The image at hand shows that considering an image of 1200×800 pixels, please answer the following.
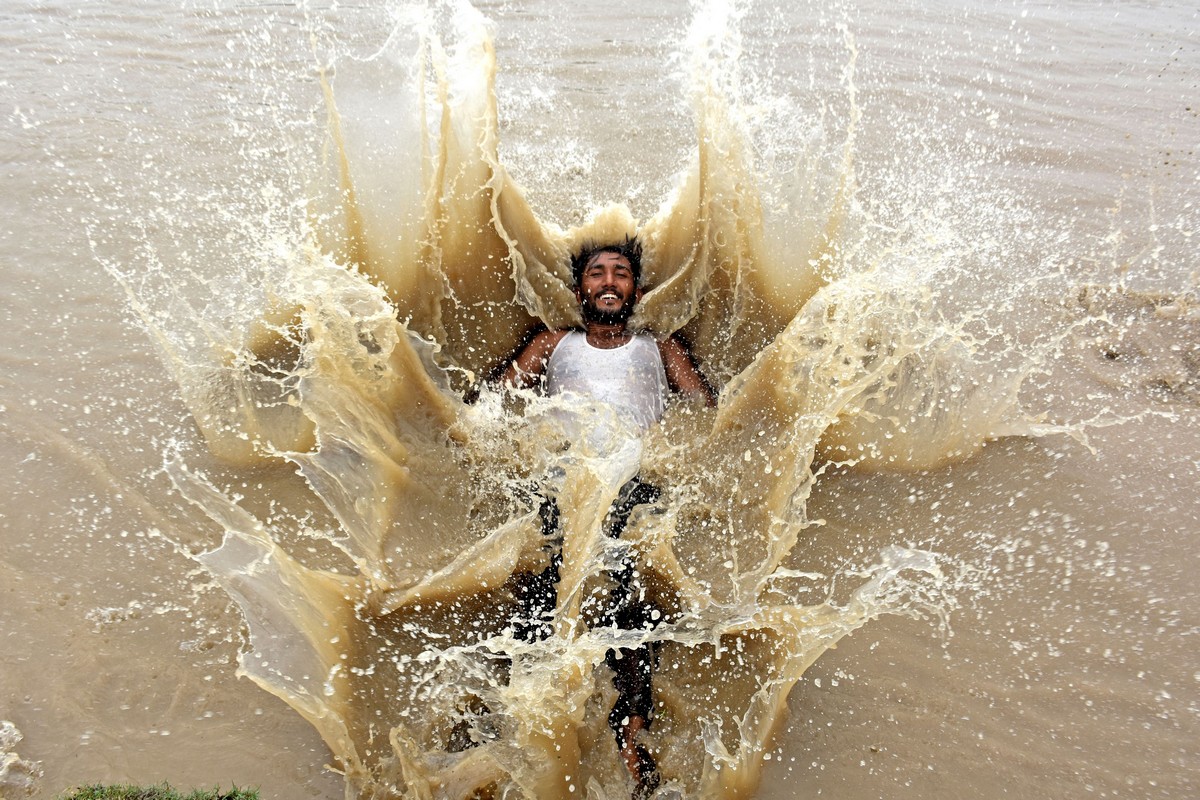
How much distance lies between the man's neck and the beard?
0.10 feet

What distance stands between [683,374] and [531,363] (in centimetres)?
90

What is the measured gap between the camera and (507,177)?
4770 millimetres

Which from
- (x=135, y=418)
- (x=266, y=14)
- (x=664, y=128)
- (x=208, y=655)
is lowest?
(x=208, y=655)

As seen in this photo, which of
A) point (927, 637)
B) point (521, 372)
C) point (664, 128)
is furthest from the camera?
point (664, 128)

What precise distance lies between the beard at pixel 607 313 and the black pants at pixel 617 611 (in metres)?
1.44

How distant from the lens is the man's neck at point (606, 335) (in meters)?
4.61

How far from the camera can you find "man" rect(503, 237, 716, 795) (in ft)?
10.7

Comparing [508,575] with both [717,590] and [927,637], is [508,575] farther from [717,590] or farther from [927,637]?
[927,637]

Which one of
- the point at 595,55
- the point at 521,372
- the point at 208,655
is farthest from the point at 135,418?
the point at 595,55

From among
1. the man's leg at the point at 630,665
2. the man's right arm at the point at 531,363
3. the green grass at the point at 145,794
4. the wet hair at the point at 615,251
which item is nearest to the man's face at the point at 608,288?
the wet hair at the point at 615,251

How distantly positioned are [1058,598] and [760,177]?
2835 mm

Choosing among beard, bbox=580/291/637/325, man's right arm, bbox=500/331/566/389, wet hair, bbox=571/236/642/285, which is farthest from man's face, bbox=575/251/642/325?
man's right arm, bbox=500/331/566/389

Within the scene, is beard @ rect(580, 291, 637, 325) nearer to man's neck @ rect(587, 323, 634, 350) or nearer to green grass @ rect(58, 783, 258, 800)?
man's neck @ rect(587, 323, 634, 350)

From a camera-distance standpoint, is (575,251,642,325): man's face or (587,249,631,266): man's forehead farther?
(587,249,631,266): man's forehead
